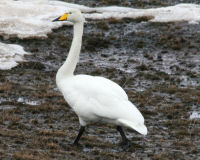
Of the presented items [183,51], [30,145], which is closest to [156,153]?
[30,145]

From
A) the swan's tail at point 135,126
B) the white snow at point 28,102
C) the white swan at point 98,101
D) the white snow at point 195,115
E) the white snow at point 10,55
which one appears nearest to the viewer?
the swan's tail at point 135,126

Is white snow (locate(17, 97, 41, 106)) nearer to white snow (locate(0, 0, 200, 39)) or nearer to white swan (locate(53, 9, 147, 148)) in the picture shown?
white swan (locate(53, 9, 147, 148))

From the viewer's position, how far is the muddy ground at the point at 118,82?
374 inches

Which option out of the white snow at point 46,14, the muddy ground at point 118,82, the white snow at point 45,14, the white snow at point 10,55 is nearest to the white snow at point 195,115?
the muddy ground at point 118,82

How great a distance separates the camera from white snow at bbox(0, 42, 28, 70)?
18.1 meters

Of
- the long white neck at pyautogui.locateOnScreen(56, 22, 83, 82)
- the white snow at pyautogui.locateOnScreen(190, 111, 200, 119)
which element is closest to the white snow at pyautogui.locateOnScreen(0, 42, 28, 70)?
the white snow at pyautogui.locateOnScreen(190, 111, 200, 119)

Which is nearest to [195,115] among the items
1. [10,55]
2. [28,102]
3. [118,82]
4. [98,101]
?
[118,82]

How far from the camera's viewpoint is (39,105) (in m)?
13.2

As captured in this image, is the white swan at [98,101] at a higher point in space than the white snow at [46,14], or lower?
higher

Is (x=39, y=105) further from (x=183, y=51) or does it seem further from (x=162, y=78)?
(x=183, y=51)

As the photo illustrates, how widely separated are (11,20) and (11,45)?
3.69 metres

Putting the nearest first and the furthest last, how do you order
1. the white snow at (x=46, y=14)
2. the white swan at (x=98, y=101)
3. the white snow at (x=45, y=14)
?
the white swan at (x=98, y=101)
the white snow at (x=46, y=14)
the white snow at (x=45, y=14)

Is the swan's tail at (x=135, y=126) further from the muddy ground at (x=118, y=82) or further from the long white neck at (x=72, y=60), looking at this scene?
the long white neck at (x=72, y=60)

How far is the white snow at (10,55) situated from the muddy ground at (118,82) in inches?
19.6
